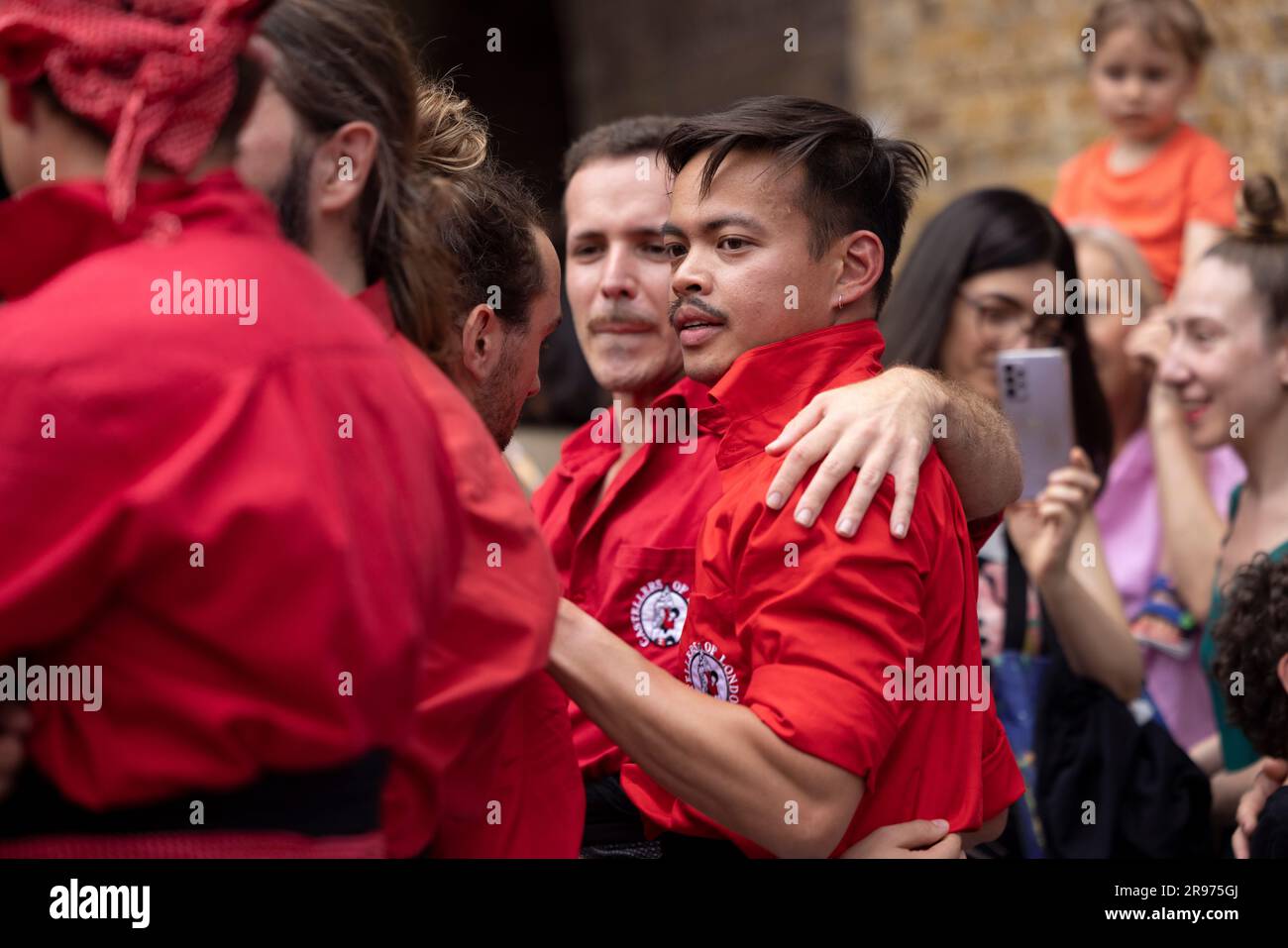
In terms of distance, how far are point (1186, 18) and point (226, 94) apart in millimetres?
4162

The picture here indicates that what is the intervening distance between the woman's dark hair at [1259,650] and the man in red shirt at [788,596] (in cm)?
79

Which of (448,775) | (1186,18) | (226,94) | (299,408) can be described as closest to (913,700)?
(448,775)

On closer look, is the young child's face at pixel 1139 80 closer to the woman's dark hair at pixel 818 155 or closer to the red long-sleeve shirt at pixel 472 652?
the woman's dark hair at pixel 818 155

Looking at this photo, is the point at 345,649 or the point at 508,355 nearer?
the point at 345,649

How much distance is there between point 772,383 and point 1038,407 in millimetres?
1545

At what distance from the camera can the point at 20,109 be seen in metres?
1.42

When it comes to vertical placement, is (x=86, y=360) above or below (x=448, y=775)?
above

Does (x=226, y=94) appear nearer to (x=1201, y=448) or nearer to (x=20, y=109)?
(x=20, y=109)

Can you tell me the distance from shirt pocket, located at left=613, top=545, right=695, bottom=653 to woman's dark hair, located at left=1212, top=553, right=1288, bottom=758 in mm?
1127

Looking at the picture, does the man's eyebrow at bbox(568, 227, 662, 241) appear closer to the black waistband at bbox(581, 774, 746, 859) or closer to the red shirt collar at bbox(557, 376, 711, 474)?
the red shirt collar at bbox(557, 376, 711, 474)

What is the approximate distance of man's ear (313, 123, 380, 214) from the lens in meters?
1.58

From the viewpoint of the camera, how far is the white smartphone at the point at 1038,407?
351 cm
